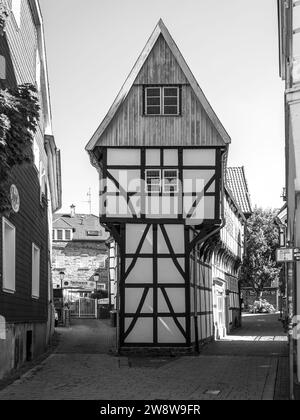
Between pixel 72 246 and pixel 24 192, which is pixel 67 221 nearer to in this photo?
pixel 72 246

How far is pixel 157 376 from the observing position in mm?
17484

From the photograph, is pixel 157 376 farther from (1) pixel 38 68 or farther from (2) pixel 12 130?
(1) pixel 38 68

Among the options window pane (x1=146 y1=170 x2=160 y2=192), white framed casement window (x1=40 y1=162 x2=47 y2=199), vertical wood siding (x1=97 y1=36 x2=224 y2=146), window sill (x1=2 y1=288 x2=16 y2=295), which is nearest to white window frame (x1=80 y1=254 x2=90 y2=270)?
white framed casement window (x1=40 y1=162 x2=47 y2=199)

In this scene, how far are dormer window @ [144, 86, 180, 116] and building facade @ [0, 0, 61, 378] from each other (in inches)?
142

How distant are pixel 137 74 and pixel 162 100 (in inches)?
45.5

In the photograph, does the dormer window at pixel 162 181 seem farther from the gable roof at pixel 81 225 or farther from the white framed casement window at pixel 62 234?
the white framed casement window at pixel 62 234

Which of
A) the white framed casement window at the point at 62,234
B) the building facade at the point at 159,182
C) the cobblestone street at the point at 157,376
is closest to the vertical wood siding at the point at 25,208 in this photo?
the cobblestone street at the point at 157,376

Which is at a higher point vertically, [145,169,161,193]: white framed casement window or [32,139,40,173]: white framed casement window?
[32,139,40,173]: white framed casement window

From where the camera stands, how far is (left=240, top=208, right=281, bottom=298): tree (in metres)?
73.4

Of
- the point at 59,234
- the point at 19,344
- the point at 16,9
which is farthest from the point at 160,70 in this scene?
the point at 59,234

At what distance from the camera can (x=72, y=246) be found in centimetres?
6906

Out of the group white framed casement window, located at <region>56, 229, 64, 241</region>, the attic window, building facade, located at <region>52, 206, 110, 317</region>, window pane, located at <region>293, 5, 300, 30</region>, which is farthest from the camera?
the attic window

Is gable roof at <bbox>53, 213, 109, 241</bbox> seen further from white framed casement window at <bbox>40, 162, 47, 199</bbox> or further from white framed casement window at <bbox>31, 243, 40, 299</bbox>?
white framed casement window at <bbox>31, 243, 40, 299</bbox>

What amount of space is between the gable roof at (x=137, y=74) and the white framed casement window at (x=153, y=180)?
77.8 inches
